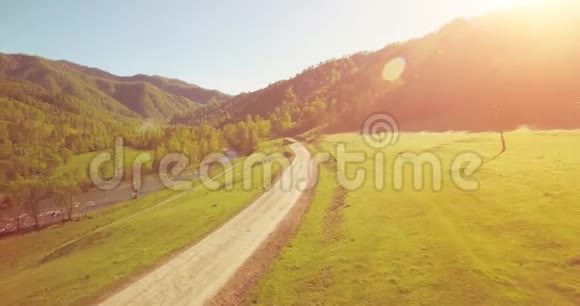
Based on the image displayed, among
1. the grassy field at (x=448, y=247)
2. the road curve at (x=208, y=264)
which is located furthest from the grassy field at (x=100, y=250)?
the grassy field at (x=448, y=247)

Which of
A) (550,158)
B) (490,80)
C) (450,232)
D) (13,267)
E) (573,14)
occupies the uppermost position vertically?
(573,14)

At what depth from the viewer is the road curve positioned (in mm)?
29688

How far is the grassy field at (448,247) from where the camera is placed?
23.8 metres

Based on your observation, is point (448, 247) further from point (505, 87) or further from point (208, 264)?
point (505, 87)

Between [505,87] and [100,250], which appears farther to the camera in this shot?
[505,87]

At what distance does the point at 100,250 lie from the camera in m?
47.8

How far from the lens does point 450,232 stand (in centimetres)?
3312

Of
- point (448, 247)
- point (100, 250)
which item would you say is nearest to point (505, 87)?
point (448, 247)

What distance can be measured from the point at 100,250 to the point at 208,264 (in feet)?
66.1

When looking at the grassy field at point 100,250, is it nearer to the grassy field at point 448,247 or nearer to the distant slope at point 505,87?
the grassy field at point 448,247

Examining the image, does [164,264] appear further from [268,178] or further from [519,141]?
[519,141]

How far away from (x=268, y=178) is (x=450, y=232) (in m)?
48.6

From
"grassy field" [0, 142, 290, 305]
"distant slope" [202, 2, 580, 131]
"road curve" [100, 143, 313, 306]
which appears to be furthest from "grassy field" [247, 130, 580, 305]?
"distant slope" [202, 2, 580, 131]

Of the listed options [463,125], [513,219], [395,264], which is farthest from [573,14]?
[395,264]
